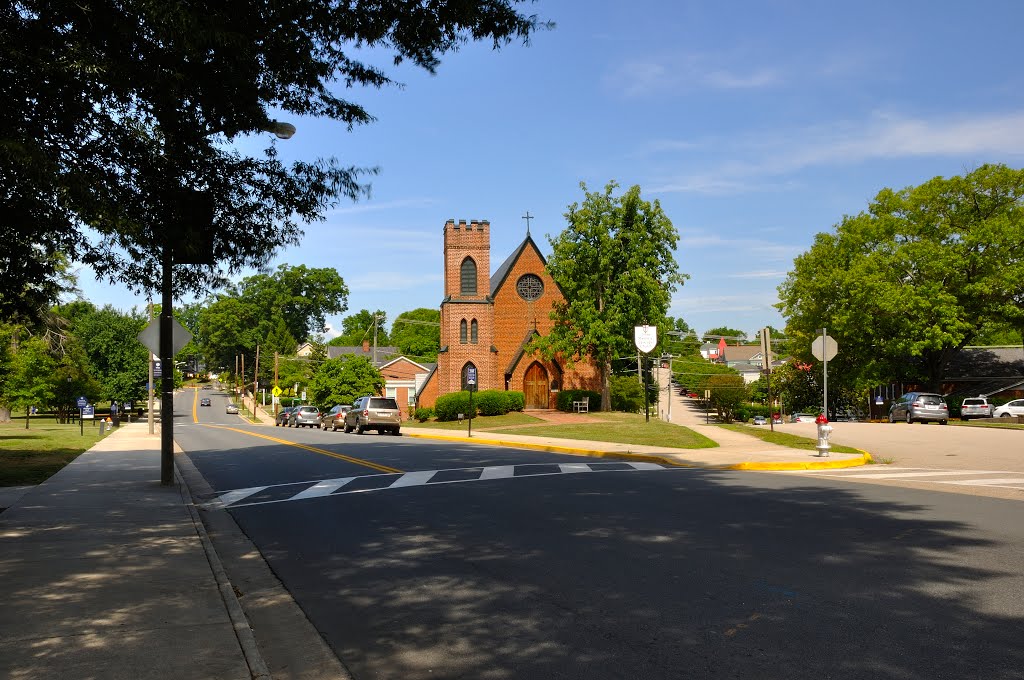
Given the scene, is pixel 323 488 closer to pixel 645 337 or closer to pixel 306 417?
pixel 645 337

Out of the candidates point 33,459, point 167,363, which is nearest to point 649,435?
point 167,363

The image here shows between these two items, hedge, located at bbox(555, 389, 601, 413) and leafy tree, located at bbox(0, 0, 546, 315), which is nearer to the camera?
leafy tree, located at bbox(0, 0, 546, 315)

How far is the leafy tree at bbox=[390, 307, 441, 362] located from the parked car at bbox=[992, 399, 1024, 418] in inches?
3128

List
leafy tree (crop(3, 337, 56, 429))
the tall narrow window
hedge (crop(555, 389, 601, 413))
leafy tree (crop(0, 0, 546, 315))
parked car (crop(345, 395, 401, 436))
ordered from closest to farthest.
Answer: leafy tree (crop(0, 0, 546, 315)) < parked car (crop(345, 395, 401, 436)) < leafy tree (crop(3, 337, 56, 429)) < hedge (crop(555, 389, 601, 413)) < the tall narrow window

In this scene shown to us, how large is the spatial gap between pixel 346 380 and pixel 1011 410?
44.5 m

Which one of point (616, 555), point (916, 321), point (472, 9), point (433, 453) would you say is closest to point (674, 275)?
point (916, 321)

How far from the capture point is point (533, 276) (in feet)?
184

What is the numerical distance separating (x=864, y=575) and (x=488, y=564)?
3.13m

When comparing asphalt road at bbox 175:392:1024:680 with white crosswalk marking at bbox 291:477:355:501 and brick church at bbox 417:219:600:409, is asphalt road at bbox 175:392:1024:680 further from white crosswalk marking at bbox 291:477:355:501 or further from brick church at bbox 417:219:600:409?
brick church at bbox 417:219:600:409

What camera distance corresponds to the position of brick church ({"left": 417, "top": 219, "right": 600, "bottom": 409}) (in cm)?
5369

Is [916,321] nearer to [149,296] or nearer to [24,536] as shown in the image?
[149,296]

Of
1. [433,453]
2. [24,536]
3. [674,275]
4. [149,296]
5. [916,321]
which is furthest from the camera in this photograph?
[916,321]

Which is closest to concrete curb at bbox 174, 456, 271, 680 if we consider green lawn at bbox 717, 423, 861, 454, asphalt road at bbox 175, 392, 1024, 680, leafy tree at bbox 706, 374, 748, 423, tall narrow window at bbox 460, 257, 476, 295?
asphalt road at bbox 175, 392, 1024, 680

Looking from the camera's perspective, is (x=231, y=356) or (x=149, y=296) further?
(x=231, y=356)
